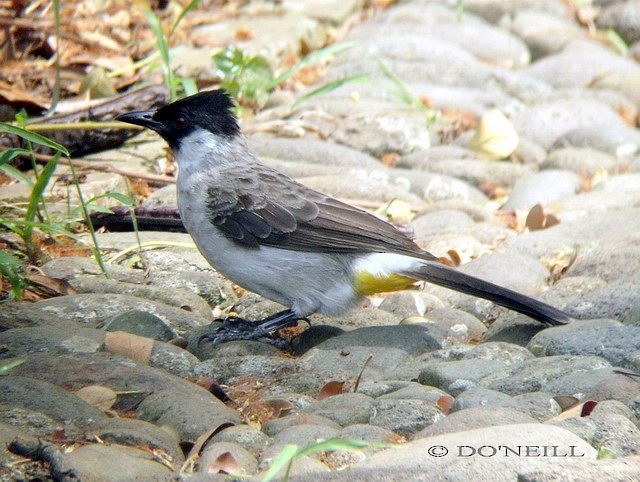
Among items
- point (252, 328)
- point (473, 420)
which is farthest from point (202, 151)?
point (473, 420)

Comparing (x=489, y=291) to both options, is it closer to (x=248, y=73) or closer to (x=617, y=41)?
(x=248, y=73)

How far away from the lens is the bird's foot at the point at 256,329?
183 inches

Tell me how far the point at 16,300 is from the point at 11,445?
1.80 meters

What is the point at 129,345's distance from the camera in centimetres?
420

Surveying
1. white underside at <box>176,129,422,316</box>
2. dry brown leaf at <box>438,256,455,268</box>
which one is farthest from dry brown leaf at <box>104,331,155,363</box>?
dry brown leaf at <box>438,256,455,268</box>

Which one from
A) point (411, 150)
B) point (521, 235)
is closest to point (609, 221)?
point (521, 235)

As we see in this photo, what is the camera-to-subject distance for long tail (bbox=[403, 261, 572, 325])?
15.7ft

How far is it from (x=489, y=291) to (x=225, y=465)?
2211 mm

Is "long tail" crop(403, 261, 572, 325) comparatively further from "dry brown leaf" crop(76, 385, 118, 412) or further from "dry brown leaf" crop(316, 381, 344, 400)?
"dry brown leaf" crop(76, 385, 118, 412)

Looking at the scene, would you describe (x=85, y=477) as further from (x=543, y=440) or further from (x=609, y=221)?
(x=609, y=221)

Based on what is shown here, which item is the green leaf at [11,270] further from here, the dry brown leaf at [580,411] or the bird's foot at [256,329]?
the dry brown leaf at [580,411]

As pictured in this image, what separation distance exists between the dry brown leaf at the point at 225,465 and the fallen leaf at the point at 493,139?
5083 mm

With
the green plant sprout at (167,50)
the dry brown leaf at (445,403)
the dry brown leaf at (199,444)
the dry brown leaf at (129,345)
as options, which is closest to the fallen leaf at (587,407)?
the dry brown leaf at (445,403)

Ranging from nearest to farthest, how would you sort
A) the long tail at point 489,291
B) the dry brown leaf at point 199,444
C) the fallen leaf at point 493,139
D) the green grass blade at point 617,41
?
1. the dry brown leaf at point 199,444
2. the long tail at point 489,291
3. the fallen leaf at point 493,139
4. the green grass blade at point 617,41
